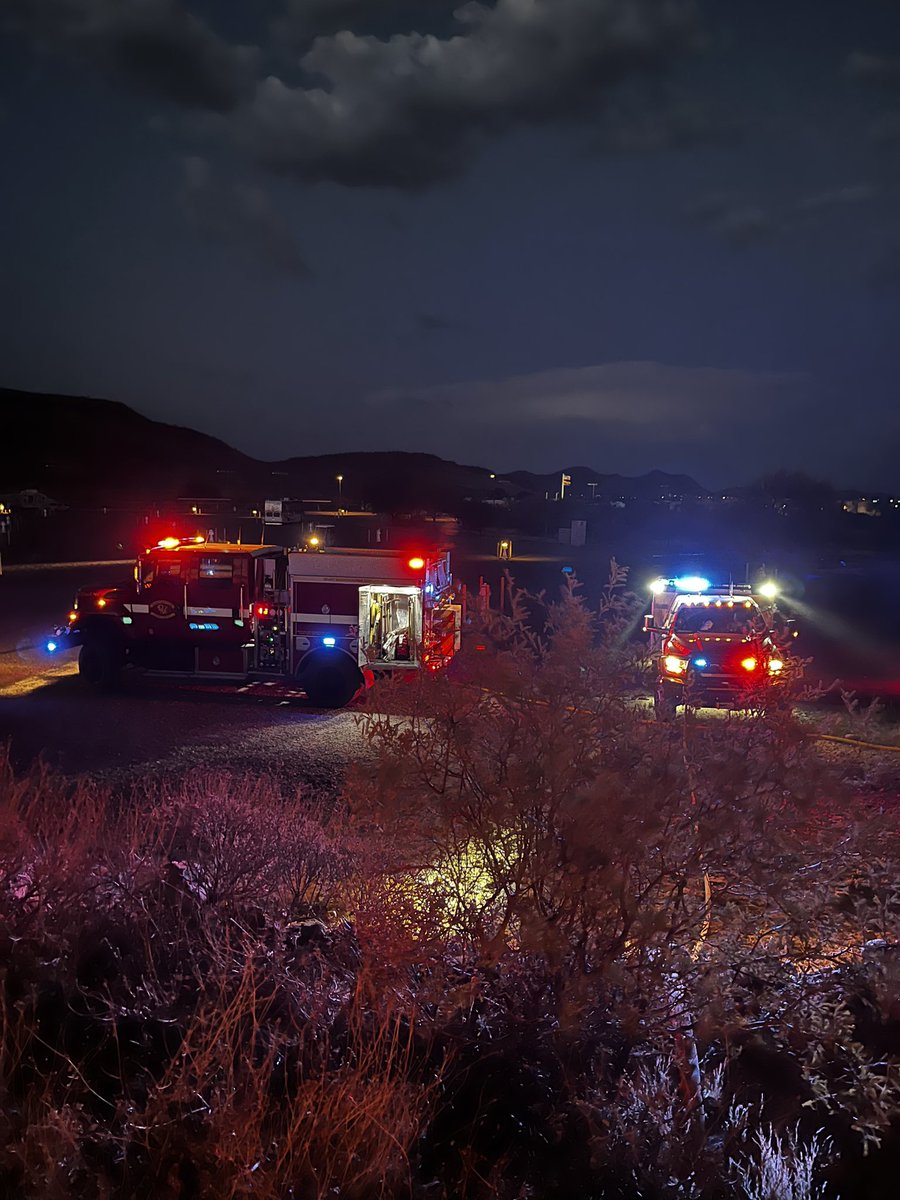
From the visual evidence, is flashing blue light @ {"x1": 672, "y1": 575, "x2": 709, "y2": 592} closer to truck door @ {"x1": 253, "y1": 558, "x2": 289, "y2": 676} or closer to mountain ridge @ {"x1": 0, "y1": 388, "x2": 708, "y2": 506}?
truck door @ {"x1": 253, "y1": 558, "x2": 289, "y2": 676}

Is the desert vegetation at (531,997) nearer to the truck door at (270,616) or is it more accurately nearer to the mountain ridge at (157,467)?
the truck door at (270,616)

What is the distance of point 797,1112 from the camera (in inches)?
178

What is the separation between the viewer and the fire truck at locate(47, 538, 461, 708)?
558 inches

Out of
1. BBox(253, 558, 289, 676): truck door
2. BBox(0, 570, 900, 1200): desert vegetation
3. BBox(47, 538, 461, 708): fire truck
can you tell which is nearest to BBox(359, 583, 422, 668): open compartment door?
BBox(47, 538, 461, 708): fire truck

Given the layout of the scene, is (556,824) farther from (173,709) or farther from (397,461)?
(397,461)

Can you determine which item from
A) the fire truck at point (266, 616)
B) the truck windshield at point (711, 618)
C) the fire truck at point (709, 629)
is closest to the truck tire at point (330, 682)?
the fire truck at point (266, 616)

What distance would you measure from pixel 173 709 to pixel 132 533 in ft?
160

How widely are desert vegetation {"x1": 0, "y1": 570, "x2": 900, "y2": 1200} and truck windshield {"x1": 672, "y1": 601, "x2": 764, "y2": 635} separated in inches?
404

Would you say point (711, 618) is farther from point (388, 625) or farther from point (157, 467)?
point (157, 467)

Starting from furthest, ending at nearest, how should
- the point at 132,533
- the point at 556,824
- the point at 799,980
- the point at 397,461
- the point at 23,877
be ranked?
the point at 397,461 < the point at 132,533 < the point at 23,877 < the point at 799,980 < the point at 556,824

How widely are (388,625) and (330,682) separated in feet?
4.07

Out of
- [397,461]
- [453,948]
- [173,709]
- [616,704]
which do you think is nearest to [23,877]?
[453,948]

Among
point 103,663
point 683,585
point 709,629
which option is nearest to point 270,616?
point 103,663

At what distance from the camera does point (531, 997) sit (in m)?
4.68
